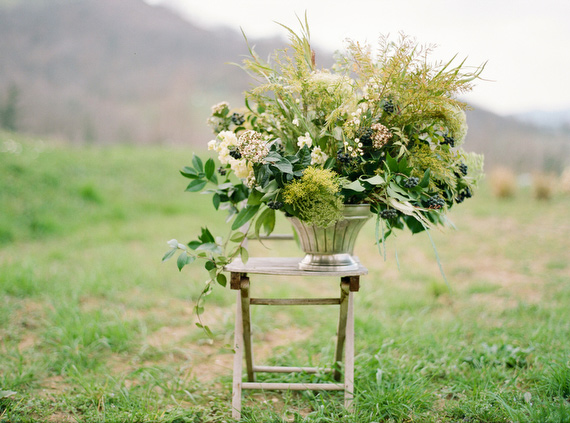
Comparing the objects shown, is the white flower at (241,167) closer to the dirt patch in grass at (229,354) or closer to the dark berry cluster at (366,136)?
the dark berry cluster at (366,136)

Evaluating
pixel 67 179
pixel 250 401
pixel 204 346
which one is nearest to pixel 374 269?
pixel 204 346

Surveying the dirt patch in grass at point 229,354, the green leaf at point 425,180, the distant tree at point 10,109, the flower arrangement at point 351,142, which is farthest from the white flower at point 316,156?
the distant tree at point 10,109

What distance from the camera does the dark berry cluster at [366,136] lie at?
2025 mm

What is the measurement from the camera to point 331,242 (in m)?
2.17

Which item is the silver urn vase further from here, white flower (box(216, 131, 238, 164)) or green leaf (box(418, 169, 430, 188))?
white flower (box(216, 131, 238, 164))

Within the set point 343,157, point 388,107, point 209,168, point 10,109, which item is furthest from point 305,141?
point 10,109

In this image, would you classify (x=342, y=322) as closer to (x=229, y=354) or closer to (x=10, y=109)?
(x=229, y=354)

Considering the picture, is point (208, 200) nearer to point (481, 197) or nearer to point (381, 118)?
point (481, 197)

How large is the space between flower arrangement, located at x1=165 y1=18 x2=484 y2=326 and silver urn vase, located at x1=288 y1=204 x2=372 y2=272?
95 millimetres

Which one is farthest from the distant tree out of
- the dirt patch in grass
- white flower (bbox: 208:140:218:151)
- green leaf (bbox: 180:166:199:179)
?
white flower (bbox: 208:140:218:151)

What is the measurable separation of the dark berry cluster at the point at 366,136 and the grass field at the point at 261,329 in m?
1.17

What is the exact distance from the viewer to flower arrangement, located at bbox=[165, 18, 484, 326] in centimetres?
198

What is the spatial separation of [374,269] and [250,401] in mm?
3359

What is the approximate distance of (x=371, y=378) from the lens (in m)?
2.66
